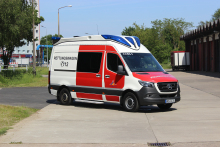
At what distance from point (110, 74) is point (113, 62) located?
42 cm

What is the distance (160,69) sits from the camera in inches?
501

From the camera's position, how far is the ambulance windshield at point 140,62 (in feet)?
40.2

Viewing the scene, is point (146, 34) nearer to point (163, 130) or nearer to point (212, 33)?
point (212, 33)

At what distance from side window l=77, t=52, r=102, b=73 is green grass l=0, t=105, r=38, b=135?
228cm

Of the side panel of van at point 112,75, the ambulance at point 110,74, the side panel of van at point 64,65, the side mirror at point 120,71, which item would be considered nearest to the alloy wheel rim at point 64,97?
the ambulance at point 110,74

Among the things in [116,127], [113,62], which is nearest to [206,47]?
[113,62]

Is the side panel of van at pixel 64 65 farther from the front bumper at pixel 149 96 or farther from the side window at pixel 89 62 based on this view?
the front bumper at pixel 149 96

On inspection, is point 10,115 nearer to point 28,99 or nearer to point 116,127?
point 116,127

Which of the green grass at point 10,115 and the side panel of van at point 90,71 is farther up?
the side panel of van at point 90,71

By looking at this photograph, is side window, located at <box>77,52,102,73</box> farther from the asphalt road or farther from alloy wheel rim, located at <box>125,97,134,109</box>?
the asphalt road

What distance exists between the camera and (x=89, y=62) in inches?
521

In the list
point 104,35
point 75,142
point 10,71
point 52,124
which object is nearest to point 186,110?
point 104,35

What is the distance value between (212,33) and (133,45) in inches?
1281

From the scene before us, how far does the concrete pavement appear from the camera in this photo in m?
7.42
